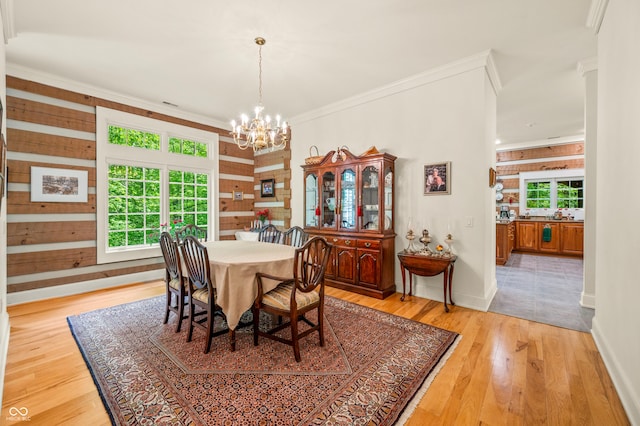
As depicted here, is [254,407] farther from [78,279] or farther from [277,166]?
[277,166]

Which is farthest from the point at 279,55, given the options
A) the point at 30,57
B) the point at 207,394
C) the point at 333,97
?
the point at 207,394

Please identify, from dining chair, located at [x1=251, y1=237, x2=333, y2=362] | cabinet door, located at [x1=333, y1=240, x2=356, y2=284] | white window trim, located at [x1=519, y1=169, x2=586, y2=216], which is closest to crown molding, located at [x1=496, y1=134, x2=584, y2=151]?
white window trim, located at [x1=519, y1=169, x2=586, y2=216]

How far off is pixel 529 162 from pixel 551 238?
2.06 metres

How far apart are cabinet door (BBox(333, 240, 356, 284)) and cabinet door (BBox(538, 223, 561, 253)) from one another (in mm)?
6019

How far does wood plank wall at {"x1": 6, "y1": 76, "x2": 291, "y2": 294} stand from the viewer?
11.8ft

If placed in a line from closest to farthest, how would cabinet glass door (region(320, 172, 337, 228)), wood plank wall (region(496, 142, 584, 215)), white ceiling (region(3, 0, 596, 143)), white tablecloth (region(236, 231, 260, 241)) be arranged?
white ceiling (region(3, 0, 596, 143))
cabinet glass door (region(320, 172, 337, 228))
white tablecloth (region(236, 231, 260, 241))
wood plank wall (region(496, 142, 584, 215))

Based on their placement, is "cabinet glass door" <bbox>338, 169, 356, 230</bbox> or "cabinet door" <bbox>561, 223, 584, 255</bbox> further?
"cabinet door" <bbox>561, 223, 584, 255</bbox>

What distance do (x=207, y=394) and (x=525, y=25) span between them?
4177 mm

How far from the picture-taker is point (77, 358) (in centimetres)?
236

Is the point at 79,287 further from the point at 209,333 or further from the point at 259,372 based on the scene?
the point at 259,372

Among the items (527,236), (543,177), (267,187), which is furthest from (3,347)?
(543,177)

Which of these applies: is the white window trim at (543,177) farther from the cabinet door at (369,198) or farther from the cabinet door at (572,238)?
the cabinet door at (369,198)

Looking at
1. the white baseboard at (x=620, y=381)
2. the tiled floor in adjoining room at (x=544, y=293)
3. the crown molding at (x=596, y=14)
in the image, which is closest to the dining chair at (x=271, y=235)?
the tiled floor in adjoining room at (x=544, y=293)

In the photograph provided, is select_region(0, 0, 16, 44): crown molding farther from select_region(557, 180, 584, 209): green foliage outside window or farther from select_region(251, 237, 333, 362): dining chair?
select_region(557, 180, 584, 209): green foliage outside window
